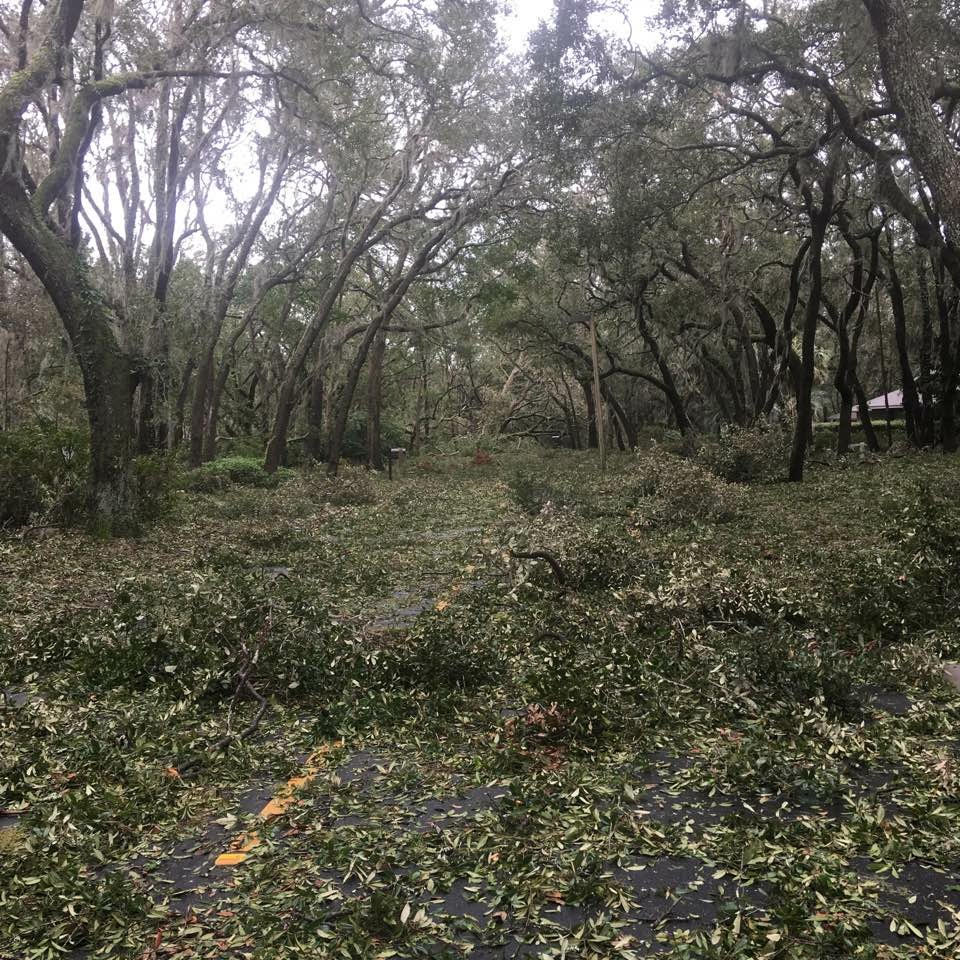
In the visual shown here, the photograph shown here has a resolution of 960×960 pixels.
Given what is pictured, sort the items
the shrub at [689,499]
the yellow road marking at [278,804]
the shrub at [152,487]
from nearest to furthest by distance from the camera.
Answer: the yellow road marking at [278,804]
the shrub at [689,499]
the shrub at [152,487]

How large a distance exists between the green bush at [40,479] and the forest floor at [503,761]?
2.96 metres

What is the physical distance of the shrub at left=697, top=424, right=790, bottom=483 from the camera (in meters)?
16.5

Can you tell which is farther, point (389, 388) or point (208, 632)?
point (389, 388)

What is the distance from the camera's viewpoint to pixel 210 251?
894 inches

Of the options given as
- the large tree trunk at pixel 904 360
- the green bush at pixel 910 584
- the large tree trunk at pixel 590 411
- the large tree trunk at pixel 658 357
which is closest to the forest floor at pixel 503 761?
the green bush at pixel 910 584

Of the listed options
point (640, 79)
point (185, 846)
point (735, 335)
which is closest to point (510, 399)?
point (735, 335)

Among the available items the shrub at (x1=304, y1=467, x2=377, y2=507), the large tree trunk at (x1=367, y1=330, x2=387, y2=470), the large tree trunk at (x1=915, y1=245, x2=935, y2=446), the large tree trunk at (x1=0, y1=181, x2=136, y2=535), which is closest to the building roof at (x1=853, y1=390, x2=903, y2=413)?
the large tree trunk at (x1=915, y1=245, x2=935, y2=446)

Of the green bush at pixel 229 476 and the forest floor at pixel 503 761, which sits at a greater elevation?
the green bush at pixel 229 476

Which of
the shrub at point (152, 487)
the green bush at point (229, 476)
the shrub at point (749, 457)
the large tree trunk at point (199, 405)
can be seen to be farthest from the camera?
the large tree trunk at point (199, 405)

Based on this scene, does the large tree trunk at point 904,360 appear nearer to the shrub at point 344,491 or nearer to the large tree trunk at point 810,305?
the large tree trunk at point 810,305

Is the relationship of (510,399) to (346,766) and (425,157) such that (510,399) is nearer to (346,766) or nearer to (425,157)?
(425,157)

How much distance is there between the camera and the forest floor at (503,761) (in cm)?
229

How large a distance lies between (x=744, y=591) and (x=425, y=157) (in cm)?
1899

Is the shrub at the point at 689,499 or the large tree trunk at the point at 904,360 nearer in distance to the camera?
the shrub at the point at 689,499
